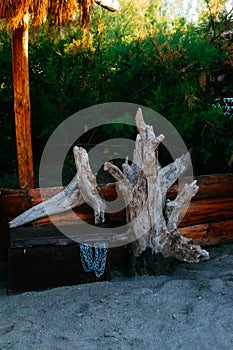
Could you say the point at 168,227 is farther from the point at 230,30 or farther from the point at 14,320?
the point at 230,30

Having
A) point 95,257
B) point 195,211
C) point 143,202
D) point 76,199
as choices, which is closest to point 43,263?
point 95,257

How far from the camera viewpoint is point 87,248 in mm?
3928

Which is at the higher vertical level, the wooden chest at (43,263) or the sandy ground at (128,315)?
the wooden chest at (43,263)

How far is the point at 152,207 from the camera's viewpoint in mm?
4113

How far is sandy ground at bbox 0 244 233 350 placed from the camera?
302 centimetres

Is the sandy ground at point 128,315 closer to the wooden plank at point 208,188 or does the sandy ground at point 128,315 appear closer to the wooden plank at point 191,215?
the wooden plank at point 191,215

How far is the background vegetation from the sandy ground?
1953 millimetres

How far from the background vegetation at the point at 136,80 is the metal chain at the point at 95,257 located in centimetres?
176

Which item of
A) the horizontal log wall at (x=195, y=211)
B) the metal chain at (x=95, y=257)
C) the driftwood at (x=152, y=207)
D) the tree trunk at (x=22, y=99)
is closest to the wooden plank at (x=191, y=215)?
the horizontal log wall at (x=195, y=211)

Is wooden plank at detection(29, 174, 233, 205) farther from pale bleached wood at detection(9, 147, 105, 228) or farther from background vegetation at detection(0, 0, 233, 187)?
background vegetation at detection(0, 0, 233, 187)

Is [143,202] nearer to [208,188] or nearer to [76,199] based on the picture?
[76,199]

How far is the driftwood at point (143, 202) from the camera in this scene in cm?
404

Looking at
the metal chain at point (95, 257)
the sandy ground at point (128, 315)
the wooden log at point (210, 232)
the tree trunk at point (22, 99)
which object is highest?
the tree trunk at point (22, 99)

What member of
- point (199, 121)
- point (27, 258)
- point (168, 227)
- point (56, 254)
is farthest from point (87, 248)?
point (199, 121)
